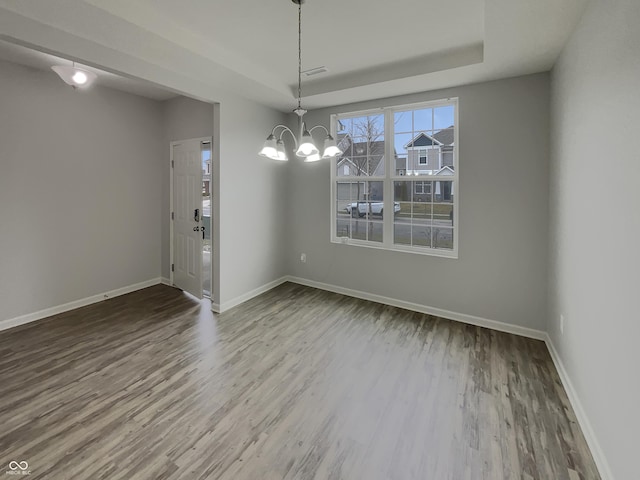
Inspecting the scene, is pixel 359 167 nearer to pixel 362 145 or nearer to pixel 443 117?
pixel 362 145

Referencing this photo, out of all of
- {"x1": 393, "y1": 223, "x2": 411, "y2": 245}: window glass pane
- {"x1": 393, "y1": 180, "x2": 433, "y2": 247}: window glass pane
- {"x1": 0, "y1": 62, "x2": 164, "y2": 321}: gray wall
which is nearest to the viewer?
{"x1": 0, "y1": 62, "x2": 164, "y2": 321}: gray wall

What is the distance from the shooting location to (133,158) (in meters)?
4.59

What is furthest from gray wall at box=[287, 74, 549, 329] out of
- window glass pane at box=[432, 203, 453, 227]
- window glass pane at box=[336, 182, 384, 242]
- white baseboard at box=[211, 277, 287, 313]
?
white baseboard at box=[211, 277, 287, 313]

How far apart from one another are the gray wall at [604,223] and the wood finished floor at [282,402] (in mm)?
390

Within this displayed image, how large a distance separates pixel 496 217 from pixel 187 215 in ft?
13.6

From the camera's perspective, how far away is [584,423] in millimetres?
1974

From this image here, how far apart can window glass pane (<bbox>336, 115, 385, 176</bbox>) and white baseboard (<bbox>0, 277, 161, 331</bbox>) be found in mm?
3564

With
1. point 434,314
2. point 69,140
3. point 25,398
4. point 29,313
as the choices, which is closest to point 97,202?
point 69,140

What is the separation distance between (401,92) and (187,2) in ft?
8.20

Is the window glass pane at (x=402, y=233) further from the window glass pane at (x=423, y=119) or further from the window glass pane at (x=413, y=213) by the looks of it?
the window glass pane at (x=423, y=119)

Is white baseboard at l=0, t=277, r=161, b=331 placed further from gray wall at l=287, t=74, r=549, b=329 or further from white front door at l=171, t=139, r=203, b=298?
gray wall at l=287, t=74, r=549, b=329

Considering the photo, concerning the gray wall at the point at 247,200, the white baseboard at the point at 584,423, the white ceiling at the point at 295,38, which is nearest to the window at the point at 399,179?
the white ceiling at the point at 295,38

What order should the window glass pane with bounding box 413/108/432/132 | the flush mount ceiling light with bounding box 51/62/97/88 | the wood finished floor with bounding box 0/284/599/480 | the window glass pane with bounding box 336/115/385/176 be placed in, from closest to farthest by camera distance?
1. the wood finished floor with bounding box 0/284/599/480
2. the flush mount ceiling light with bounding box 51/62/97/88
3. the window glass pane with bounding box 413/108/432/132
4. the window glass pane with bounding box 336/115/385/176

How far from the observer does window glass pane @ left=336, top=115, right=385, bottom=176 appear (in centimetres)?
418
